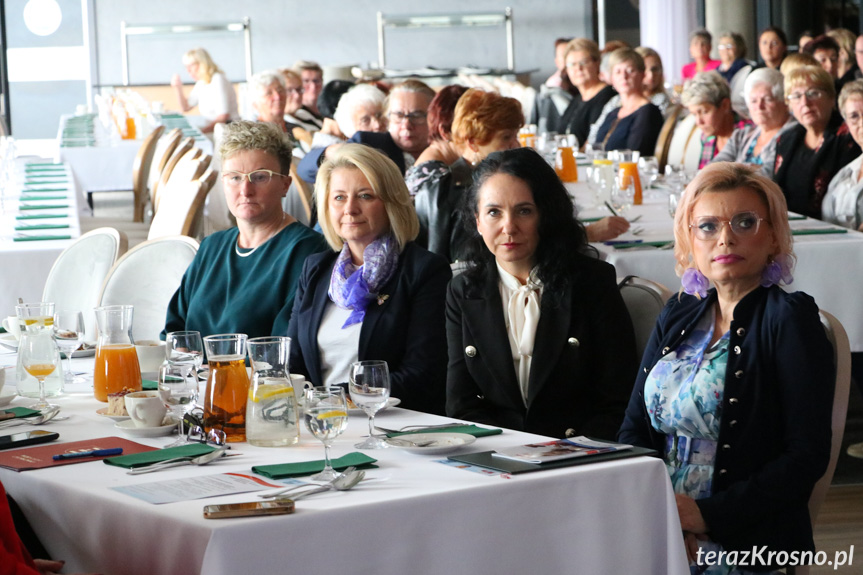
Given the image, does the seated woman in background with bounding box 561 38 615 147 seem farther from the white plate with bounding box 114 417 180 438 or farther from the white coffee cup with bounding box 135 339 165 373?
the white plate with bounding box 114 417 180 438

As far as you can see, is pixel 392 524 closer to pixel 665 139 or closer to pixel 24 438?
pixel 24 438

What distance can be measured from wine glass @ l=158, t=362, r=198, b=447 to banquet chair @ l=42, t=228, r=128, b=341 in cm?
210

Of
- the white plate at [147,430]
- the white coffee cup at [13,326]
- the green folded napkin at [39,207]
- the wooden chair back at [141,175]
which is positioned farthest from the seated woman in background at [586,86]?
the white plate at [147,430]

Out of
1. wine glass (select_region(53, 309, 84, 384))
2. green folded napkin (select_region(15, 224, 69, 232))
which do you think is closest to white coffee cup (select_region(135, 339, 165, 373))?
wine glass (select_region(53, 309, 84, 384))

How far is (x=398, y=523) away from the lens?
167 cm

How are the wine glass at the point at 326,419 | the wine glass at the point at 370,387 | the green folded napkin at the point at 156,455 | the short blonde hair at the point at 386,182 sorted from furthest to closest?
the short blonde hair at the point at 386,182, the wine glass at the point at 370,387, the green folded napkin at the point at 156,455, the wine glass at the point at 326,419

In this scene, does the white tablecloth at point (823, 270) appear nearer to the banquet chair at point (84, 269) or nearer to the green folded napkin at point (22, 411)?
the banquet chair at point (84, 269)

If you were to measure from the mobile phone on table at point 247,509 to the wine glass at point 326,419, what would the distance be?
193mm

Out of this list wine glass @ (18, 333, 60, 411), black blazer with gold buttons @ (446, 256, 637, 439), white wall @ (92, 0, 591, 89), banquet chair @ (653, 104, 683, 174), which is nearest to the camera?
wine glass @ (18, 333, 60, 411)

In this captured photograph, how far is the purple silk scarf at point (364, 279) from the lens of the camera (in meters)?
2.91

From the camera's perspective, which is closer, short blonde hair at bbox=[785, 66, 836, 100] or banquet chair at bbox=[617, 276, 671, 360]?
banquet chair at bbox=[617, 276, 671, 360]

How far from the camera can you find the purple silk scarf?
291 cm

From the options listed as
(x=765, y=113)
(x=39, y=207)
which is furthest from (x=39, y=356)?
(x=765, y=113)

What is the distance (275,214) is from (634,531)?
187 cm
